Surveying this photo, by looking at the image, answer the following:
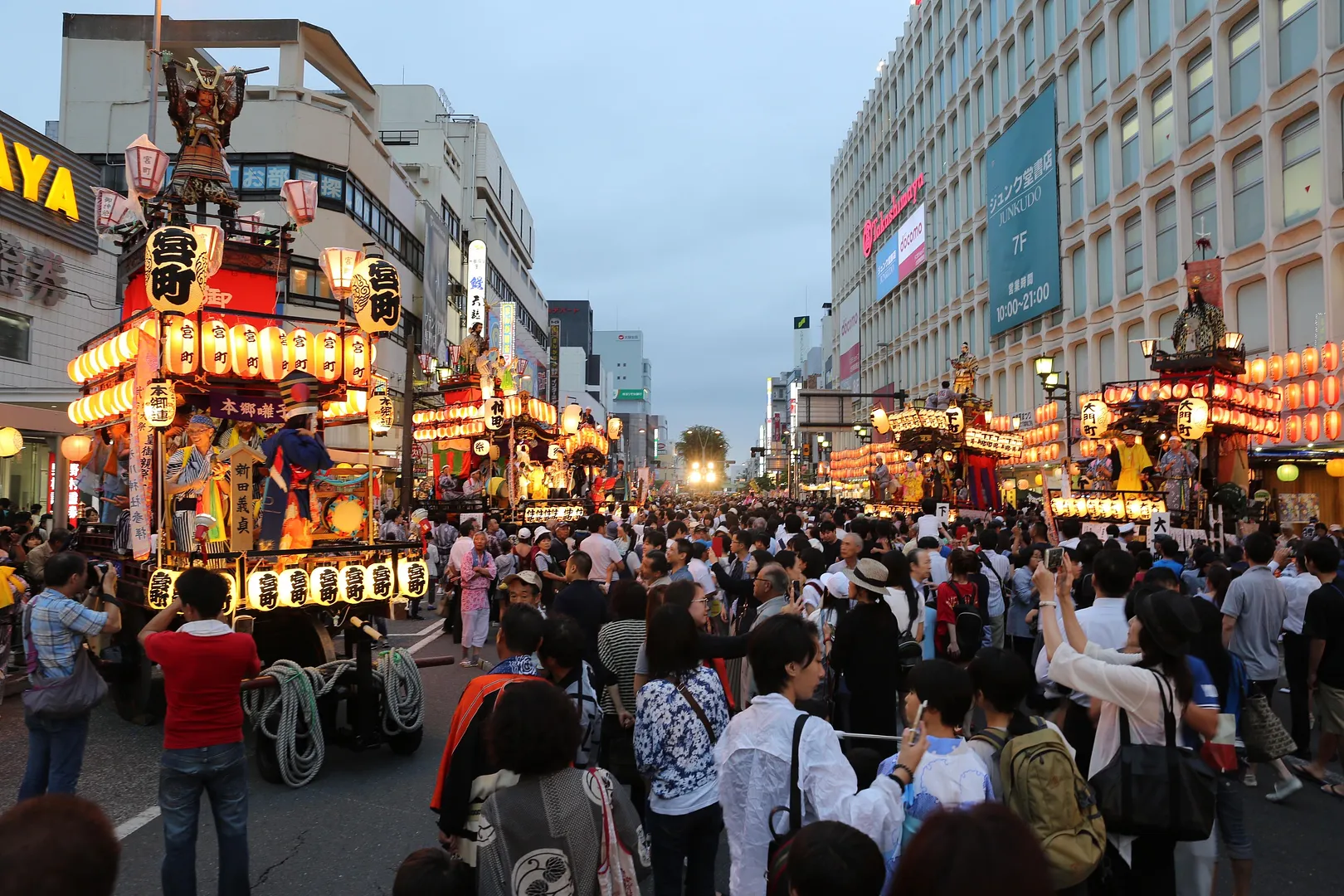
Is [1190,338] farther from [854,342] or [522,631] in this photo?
[854,342]

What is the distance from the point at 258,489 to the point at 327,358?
67.5 inches

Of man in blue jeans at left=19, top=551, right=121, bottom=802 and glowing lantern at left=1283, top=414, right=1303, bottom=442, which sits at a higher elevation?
glowing lantern at left=1283, top=414, right=1303, bottom=442

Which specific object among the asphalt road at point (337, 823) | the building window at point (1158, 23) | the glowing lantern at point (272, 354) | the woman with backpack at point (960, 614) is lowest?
the asphalt road at point (337, 823)

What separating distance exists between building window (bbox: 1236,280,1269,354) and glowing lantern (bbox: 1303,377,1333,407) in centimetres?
233

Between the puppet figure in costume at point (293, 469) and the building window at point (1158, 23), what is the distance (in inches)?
1111

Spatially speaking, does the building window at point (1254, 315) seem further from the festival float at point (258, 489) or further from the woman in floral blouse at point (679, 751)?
the woman in floral blouse at point (679, 751)

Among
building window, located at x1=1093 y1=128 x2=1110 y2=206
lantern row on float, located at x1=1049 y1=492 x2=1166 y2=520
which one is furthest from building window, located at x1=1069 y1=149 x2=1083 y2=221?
lantern row on float, located at x1=1049 y1=492 x2=1166 y2=520

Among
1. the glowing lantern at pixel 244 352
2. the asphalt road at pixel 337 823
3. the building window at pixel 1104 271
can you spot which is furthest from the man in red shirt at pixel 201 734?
the building window at pixel 1104 271

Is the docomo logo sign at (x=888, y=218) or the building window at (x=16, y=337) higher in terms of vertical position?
the docomo logo sign at (x=888, y=218)

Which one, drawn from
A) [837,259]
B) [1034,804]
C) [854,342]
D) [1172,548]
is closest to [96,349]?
[1034,804]

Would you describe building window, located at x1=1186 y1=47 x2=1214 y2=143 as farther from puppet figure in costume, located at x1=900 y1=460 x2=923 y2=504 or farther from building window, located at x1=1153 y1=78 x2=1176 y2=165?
puppet figure in costume, located at x1=900 y1=460 x2=923 y2=504

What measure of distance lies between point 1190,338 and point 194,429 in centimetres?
2321

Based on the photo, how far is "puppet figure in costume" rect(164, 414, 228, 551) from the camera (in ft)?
A: 28.9

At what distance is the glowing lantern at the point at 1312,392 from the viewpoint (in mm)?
19516
